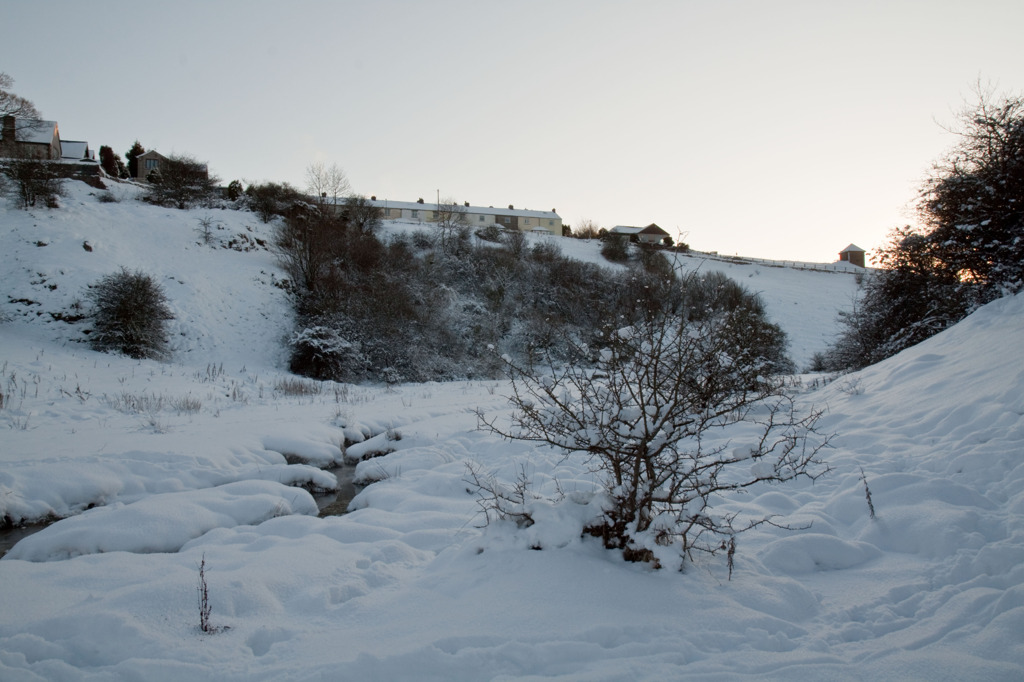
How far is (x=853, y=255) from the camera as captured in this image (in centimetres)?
6681

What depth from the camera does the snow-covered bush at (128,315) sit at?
17.3 meters

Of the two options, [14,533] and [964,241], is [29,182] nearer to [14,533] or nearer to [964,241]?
[14,533]

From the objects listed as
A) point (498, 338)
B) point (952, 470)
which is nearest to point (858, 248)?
point (498, 338)

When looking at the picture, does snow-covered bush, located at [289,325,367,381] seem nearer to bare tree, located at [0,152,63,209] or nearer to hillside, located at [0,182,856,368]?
hillside, located at [0,182,856,368]

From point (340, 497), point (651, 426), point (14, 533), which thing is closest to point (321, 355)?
point (340, 497)

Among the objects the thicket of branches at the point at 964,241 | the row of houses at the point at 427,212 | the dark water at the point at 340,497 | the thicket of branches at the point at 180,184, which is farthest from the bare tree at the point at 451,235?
the dark water at the point at 340,497

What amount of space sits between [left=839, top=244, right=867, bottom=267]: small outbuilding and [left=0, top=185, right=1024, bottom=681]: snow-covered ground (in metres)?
68.3

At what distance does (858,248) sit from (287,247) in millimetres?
68685

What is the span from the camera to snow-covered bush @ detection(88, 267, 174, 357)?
1734 centimetres

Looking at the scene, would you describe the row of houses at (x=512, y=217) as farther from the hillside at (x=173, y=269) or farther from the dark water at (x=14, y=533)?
the dark water at (x=14, y=533)

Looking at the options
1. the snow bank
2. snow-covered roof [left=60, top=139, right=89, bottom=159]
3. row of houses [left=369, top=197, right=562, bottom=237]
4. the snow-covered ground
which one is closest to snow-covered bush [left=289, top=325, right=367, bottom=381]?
the snow-covered ground

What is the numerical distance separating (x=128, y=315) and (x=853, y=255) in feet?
247

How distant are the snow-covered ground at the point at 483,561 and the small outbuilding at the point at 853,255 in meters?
68.3

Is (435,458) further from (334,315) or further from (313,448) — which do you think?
(334,315)
